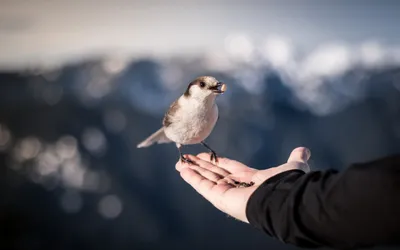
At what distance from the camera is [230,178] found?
1.11m

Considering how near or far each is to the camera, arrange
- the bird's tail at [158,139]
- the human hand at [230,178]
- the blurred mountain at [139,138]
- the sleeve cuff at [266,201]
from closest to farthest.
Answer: the sleeve cuff at [266,201], the human hand at [230,178], the bird's tail at [158,139], the blurred mountain at [139,138]

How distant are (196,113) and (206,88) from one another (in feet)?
0.30

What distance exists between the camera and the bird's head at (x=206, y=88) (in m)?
1.11

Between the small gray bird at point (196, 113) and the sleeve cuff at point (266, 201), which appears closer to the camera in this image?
the sleeve cuff at point (266, 201)

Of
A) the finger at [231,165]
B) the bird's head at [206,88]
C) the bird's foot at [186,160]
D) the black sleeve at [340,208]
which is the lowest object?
the bird's foot at [186,160]

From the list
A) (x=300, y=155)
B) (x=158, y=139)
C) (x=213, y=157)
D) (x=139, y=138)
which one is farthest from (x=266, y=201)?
(x=139, y=138)

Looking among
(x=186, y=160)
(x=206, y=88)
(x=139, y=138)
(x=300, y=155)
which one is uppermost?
(x=206, y=88)

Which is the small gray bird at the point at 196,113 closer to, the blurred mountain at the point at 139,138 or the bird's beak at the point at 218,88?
the bird's beak at the point at 218,88

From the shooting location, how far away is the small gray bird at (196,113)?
1.13 metres

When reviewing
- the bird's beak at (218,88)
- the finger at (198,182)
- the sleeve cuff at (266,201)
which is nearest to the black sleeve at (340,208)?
the sleeve cuff at (266,201)

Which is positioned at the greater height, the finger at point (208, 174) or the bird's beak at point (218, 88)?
the bird's beak at point (218, 88)

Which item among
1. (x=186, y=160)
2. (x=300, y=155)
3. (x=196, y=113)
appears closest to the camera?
(x=300, y=155)

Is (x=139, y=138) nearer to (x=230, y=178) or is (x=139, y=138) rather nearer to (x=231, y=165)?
(x=231, y=165)

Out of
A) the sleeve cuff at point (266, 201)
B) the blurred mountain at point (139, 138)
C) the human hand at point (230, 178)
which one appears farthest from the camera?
the blurred mountain at point (139, 138)
